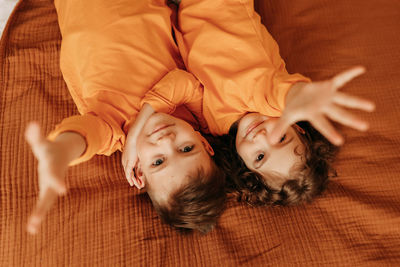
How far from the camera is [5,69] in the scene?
1.12m

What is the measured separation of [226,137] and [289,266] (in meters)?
0.47

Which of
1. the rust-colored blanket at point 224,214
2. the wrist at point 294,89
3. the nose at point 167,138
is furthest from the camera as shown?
the rust-colored blanket at point 224,214

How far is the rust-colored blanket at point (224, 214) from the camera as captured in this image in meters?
0.96

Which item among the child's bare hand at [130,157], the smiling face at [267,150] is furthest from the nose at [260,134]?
the child's bare hand at [130,157]

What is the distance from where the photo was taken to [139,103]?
1.03 metres

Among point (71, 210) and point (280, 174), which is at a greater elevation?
point (280, 174)

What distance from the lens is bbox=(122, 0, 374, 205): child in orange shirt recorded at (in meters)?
0.91

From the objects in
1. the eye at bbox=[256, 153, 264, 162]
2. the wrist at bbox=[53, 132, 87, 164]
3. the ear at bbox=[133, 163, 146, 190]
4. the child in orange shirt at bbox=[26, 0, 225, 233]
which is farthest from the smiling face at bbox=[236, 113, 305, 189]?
the wrist at bbox=[53, 132, 87, 164]

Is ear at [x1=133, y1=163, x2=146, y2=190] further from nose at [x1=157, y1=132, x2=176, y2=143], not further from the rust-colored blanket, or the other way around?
nose at [x1=157, y1=132, x2=176, y2=143]

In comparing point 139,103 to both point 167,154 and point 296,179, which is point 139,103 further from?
point 296,179

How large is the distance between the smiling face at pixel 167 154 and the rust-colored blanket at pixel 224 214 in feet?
0.62

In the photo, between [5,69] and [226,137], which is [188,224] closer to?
[226,137]

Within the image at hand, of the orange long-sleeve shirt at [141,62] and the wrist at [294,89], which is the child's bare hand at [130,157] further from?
the wrist at [294,89]

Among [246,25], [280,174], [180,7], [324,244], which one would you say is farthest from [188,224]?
[180,7]
